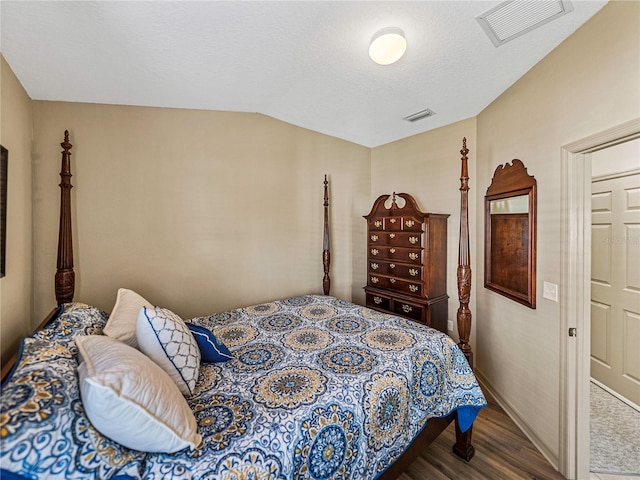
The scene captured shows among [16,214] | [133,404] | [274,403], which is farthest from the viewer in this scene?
[16,214]

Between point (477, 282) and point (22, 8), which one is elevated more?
point (22, 8)

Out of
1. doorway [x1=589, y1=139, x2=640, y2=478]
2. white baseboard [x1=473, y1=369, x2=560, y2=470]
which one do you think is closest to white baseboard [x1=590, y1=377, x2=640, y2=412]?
doorway [x1=589, y1=139, x2=640, y2=478]

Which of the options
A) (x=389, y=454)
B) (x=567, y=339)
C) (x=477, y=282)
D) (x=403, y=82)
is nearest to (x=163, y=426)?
(x=389, y=454)

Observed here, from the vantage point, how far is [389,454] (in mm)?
1407

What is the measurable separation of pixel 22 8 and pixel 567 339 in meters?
3.38

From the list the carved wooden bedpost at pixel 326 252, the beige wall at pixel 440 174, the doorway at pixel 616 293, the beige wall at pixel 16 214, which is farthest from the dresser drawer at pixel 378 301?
the beige wall at pixel 16 214

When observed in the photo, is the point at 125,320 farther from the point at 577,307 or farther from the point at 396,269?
the point at 577,307

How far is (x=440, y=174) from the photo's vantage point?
126 inches

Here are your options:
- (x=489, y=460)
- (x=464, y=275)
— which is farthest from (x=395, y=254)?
(x=489, y=460)

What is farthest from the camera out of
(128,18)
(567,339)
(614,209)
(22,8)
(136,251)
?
(614,209)

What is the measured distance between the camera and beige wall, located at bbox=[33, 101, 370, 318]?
225 cm

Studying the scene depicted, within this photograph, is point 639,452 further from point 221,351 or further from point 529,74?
point 221,351

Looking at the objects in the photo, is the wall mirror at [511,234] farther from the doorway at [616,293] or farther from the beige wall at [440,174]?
the doorway at [616,293]

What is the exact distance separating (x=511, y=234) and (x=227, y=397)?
7.58 ft
